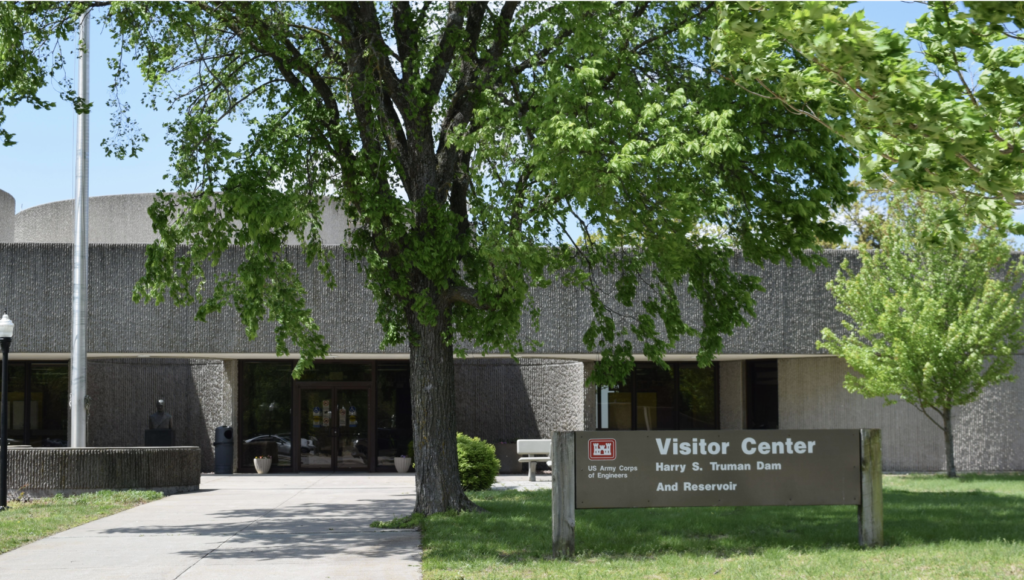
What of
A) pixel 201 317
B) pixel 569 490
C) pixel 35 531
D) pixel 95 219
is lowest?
pixel 35 531

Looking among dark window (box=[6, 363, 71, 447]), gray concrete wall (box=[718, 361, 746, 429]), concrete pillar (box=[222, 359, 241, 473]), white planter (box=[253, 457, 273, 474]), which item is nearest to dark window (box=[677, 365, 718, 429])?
gray concrete wall (box=[718, 361, 746, 429])

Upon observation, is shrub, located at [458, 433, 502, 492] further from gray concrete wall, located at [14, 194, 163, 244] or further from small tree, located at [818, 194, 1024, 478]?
gray concrete wall, located at [14, 194, 163, 244]

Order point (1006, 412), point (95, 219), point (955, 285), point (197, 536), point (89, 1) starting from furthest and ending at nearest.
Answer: point (95, 219)
point (1006, 412)
point (955, 285)
point (89, 1)
point (197, 536)

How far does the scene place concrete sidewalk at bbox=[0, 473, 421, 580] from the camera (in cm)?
881

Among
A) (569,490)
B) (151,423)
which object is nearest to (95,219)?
(151,423)

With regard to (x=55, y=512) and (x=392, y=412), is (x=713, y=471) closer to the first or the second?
(x=55, y=512)

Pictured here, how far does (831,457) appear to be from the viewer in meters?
10.0

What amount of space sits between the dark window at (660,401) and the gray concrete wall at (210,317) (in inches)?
209

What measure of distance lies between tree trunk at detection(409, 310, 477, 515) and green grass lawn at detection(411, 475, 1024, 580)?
494 millimetres

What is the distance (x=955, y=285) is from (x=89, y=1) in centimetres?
1808

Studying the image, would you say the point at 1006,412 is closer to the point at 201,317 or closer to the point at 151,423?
the point at 201,317

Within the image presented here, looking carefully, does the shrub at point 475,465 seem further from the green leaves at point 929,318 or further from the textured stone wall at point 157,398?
the textured stone wall at point 157,398

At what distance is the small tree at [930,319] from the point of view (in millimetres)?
19484

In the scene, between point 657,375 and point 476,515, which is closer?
point 476,515
